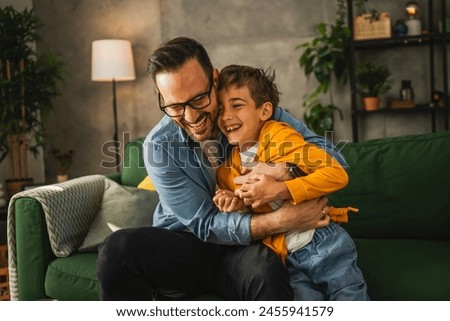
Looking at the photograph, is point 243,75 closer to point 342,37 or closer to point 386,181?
point 386,181

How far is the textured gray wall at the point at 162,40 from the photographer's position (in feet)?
15.0

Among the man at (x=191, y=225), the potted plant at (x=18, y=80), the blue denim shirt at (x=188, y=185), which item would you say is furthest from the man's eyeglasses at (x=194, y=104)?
the potted plant at (x=18, y=80)

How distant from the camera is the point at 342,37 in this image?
14.2 feet

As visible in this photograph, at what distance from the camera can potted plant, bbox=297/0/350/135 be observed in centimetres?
434

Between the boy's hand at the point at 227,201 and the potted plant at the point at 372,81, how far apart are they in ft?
9.92

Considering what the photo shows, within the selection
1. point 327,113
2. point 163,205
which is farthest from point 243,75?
point 327,113

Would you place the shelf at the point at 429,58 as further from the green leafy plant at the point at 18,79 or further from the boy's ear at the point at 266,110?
the boy's ear at the point at 266,110

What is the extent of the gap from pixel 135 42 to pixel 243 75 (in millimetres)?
3389

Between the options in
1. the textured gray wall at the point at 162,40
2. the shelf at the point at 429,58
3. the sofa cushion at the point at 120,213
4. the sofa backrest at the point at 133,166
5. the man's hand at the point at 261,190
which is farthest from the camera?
the textured gray wall at the point at 162,40

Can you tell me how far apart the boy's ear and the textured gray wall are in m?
3.01

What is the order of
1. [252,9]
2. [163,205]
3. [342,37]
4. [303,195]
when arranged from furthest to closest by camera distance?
[252,9], [342,37], [163,205], [303,195]

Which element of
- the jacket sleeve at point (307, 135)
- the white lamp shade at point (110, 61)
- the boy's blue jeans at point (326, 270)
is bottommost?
the boy's blue jeans at point (326, 270)

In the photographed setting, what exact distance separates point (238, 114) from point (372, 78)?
299 centimetres

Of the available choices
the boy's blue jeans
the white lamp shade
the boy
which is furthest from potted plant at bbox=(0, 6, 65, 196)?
the boy's blue jeans
